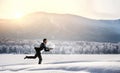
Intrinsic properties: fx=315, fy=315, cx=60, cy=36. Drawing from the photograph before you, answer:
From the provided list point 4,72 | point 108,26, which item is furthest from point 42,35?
point 4,72

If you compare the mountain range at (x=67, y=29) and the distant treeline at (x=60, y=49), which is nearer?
the distant treeline at (x=60, y=49)

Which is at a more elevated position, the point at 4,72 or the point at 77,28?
the point at 77,28

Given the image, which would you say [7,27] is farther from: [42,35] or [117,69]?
[117,69]

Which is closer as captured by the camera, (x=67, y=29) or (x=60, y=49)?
(x=60, y=49)

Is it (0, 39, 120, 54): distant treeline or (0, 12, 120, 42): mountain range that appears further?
(0, 12, 120, 42): mountain range

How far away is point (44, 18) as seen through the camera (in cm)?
14938

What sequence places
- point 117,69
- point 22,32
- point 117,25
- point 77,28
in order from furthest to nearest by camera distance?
point 77,28, point 117,25, point 22,32, point 117,69

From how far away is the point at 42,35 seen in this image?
133 m

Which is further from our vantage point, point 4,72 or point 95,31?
point 95,31

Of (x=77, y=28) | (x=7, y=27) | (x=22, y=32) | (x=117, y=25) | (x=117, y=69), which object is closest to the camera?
(x=117, y=69)

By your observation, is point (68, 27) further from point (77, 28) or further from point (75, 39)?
point (75, 39)

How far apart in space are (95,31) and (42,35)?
27.3m

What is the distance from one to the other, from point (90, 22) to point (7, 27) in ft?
156

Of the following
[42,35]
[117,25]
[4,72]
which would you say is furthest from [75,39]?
[4,72]
